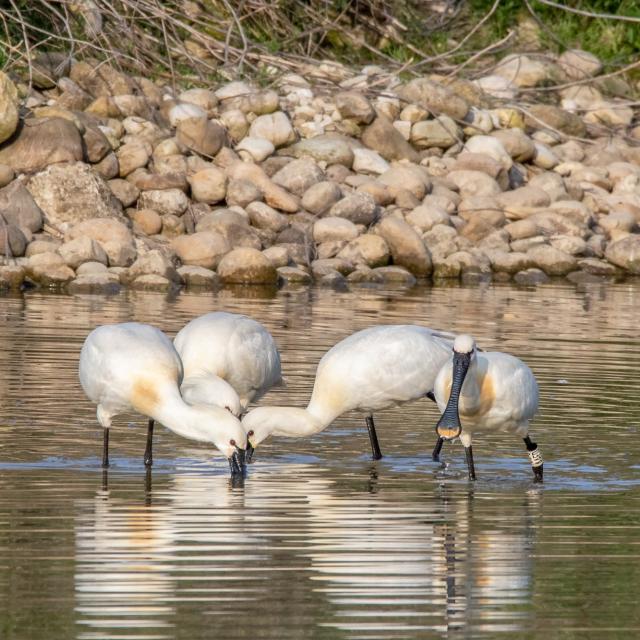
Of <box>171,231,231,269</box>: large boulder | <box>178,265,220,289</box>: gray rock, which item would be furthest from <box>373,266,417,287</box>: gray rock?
<box>178,265,220,289</box>: gray rock

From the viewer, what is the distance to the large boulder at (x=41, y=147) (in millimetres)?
20984

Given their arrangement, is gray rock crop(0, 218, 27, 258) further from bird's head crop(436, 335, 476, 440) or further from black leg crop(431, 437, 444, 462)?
bird's head crop(436, 335, 476, 440)

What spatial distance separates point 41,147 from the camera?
2108 centimetres

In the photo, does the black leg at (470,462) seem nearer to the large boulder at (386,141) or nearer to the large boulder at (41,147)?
the large boulder at (41,147)

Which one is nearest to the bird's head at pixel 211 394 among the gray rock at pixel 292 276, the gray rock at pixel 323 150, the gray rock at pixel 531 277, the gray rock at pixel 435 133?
the gray rock at pixel 292 276

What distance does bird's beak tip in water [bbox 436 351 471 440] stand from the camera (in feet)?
27.8

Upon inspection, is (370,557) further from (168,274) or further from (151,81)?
(151,81)

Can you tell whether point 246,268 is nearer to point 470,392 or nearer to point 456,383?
point 470,392

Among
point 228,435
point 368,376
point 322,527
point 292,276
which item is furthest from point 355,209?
point 322,527

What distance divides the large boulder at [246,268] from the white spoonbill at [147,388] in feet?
35.2

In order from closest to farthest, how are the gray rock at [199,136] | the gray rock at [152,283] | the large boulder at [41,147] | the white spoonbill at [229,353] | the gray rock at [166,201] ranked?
the white spoonbill at [229,353] < the gray rock at [152,283] < the large boulder at [41,147] < the gray rock at [166,201] < the gray rock at [199,136]

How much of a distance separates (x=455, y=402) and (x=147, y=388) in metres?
1.63

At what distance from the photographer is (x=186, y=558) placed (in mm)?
6602

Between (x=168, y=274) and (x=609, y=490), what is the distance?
11891 mm
